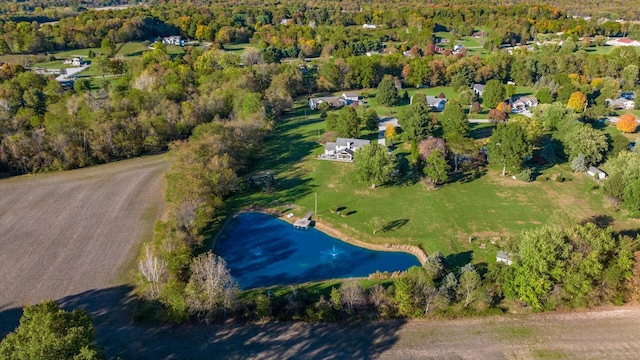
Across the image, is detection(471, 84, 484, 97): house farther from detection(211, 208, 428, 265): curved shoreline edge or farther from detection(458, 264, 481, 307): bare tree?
detection(458, 264, 481, 307): bare tree

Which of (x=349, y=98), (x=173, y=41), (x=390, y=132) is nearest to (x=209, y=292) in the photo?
(x=390, y=132)

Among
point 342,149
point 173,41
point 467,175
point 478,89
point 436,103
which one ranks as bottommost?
point 467,175

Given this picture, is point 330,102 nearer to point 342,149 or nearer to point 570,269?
point 342,149

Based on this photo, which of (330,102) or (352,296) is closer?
(352,296)

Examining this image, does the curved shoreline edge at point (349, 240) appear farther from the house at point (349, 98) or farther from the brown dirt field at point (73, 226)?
the house at point (349, 98)

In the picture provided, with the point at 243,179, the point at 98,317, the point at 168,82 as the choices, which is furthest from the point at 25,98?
the point at 98,317

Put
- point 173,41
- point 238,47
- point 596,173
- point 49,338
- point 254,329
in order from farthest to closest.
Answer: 1. point 173,41
2. point 238,47
3. point 596,173
4. point 254,329
5. point 49,338
